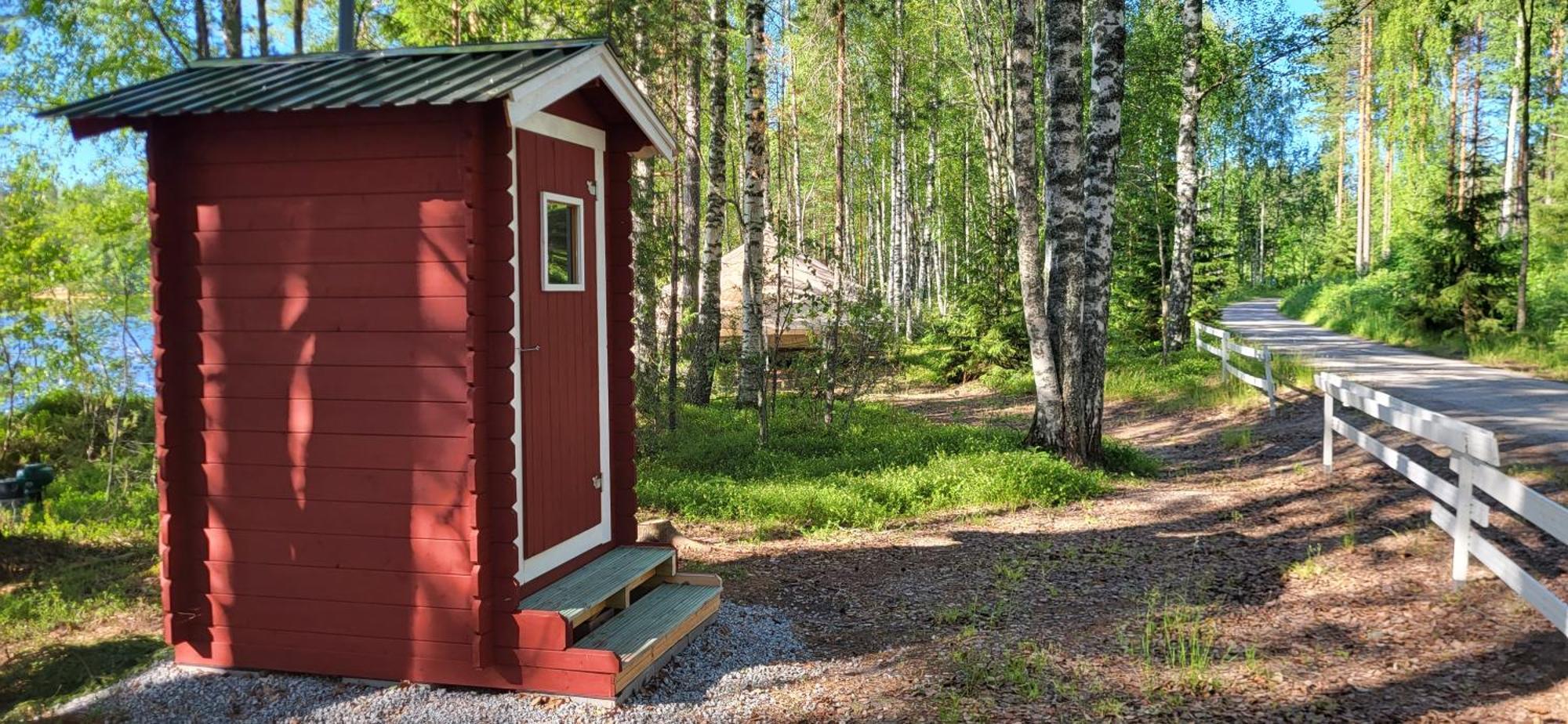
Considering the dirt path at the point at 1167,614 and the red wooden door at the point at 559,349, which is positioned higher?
the red wooden door at the point at 559,349

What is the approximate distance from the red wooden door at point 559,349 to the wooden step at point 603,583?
140 mm

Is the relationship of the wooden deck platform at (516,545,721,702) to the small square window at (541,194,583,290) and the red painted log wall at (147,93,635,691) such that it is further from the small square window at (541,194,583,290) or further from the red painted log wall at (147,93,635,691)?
the small square window at (541,194,583,290)

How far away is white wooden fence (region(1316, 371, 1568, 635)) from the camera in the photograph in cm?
475

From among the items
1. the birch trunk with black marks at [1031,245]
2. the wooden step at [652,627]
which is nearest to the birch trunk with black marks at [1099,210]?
the birch trunk with black marks at [1031,245]

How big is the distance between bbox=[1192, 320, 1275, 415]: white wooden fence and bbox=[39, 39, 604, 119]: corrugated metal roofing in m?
10.6

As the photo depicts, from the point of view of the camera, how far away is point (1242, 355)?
16500 mm

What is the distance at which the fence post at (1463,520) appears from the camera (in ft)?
19.0

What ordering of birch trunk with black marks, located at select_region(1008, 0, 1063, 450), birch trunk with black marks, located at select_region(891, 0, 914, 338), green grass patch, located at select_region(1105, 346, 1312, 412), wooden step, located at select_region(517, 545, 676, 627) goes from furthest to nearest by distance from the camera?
birch trunk with black marks, located at select_region(891, 0, 914, 338)
green grass patch, located at select_region(1105, 346, 1312, 412)
birch trunk with black marks, located at select_region(1008, 0, 1063, 450)
wooden step, located at select_region(517, 545, 676, 627)

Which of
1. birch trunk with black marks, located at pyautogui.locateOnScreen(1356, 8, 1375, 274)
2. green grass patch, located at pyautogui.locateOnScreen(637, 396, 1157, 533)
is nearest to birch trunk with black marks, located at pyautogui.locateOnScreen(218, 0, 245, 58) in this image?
green grass patch, located at pyautogui.locateOnScreen(637, 396, 1157, 533)

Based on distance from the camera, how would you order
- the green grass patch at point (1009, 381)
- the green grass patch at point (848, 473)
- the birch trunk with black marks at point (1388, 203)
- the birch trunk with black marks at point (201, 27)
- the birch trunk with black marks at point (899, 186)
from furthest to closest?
the birch trunk with black marks at point (1388, 203)
the birch trunk with black marks at point (899, 186)
the green grass patch at point (1009, 381)
the birch trunk with black marks at point (201, 27)
the green grass patch at point (848, 473)

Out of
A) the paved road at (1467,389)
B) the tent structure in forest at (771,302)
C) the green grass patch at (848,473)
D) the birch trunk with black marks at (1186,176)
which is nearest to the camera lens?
the green grass patch at (848,473)

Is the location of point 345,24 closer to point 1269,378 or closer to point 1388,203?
point 1269,378

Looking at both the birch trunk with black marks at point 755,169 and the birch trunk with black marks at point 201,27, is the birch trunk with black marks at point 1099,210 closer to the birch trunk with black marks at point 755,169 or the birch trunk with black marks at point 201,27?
A: the birch trunk with black marks at point 755,169

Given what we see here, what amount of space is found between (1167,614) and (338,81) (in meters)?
5.31
